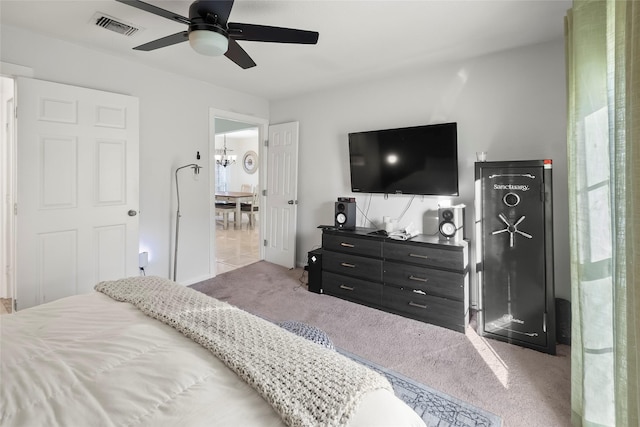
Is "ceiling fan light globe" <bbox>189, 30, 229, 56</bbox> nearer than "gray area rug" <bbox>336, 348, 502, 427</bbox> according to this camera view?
No

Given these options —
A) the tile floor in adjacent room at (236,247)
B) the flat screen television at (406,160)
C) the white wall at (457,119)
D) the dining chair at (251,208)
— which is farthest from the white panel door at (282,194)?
the dining chair at (251,208)

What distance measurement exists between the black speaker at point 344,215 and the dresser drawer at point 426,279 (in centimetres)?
76

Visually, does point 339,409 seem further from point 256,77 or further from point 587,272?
point 256,77

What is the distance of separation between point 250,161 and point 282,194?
5442mm

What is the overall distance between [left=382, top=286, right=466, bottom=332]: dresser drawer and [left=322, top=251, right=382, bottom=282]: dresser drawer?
192mm

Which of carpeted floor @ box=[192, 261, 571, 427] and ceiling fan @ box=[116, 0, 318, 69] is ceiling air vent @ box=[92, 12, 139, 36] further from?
carpeted floor @ box=[192, 261, 571, 427]

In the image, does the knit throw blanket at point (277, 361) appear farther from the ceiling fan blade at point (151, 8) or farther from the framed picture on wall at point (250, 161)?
the framed picture on wall at point (250, 161)

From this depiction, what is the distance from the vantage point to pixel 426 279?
108 inches

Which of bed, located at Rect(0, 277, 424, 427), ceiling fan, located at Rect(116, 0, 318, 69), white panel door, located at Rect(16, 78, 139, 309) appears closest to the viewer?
bed, located at Rect(0, 277, 424, 427)

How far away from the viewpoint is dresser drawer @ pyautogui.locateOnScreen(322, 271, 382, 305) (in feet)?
10.0

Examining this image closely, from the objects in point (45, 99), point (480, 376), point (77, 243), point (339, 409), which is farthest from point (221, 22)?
point (480, 376)

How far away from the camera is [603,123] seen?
139 cm

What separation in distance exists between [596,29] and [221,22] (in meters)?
1.90

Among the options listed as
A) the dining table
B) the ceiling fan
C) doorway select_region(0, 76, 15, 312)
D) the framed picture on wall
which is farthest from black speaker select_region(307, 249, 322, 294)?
the framed picture on wall
